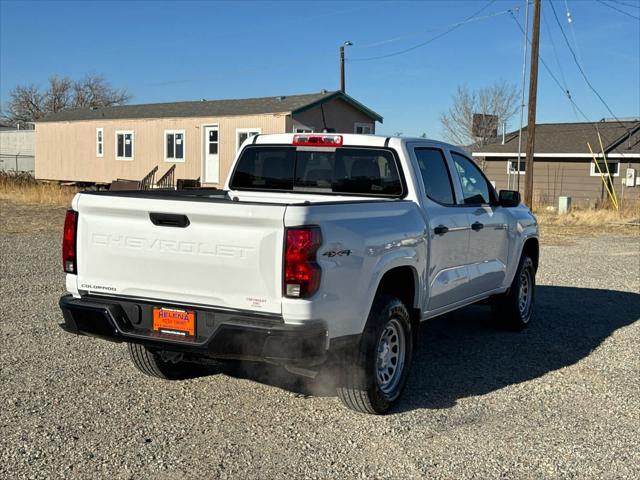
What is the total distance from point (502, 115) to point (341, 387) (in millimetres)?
56032

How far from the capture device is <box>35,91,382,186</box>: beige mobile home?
26.2 m

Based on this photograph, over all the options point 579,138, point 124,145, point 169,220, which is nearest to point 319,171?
point 169,220

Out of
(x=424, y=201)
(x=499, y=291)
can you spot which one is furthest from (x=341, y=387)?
(x=499, y=291)

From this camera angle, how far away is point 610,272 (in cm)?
1249

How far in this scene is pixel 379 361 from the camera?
16.4 ft

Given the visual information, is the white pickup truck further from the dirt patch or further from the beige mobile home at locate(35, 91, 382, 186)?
the beige mobile home at locate(35, 91, 382, 186)

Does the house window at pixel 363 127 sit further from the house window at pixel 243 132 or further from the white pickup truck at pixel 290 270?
the white pickup truck at pixel 290 270

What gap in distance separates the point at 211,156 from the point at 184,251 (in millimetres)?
23261

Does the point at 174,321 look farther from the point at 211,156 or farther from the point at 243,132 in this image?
the point at 211,156

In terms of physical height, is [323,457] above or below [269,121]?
below

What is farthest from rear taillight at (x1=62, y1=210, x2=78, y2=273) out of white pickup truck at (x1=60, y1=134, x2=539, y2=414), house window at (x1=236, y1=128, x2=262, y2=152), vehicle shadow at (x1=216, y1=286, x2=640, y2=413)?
house window at (x1=236, y1=128, x2=262, y2=152)

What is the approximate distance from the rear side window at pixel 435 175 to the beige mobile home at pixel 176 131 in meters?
18.6

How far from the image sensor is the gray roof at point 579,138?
102 ft

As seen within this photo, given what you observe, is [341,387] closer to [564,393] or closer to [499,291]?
[564,393]
